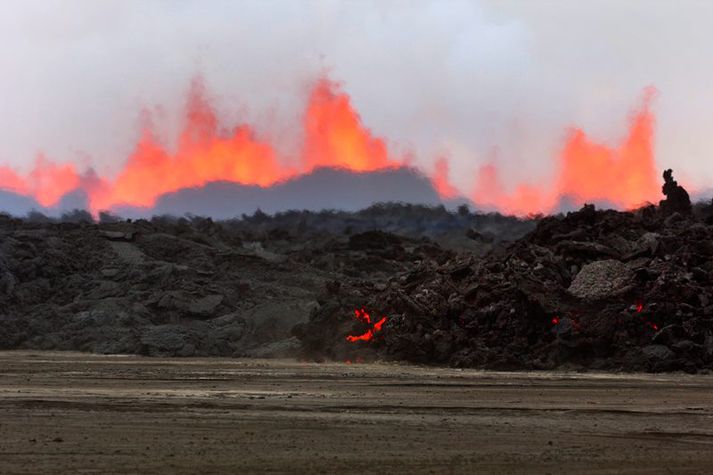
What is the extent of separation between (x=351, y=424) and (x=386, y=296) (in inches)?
1101

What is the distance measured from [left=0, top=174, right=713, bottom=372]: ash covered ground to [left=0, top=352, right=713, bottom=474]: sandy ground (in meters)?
6.03

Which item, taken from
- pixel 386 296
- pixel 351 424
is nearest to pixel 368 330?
pixel 386 296

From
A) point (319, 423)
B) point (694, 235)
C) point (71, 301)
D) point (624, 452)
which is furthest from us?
point (71, 301)

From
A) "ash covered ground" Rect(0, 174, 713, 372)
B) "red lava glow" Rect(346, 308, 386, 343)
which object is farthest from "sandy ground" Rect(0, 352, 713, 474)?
"red lava glow" Rect(346, 308, 386, 343)

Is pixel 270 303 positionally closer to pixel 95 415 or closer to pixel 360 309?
pixel 360 309

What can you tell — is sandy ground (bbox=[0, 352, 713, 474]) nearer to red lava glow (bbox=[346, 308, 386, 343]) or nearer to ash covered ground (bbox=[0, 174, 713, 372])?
ash covered ground (bbox=[0, 174, 713, 372])

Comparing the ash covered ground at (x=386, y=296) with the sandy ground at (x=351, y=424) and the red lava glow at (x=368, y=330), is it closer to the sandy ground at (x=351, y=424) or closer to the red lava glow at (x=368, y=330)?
the red lava glow at (x=368, y=330)

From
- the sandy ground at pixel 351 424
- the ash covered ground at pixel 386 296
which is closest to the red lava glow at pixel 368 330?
the ash covered ground at pixel 386 296

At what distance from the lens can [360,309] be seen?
158 feet

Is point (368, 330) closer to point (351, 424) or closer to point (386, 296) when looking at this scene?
point (386, 296)

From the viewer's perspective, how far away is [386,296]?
153 feet

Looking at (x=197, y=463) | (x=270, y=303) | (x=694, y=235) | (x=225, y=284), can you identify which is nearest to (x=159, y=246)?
(x=225, y=284)

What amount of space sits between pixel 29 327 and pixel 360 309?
20.7m

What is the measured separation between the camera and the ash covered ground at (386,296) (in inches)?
1526
